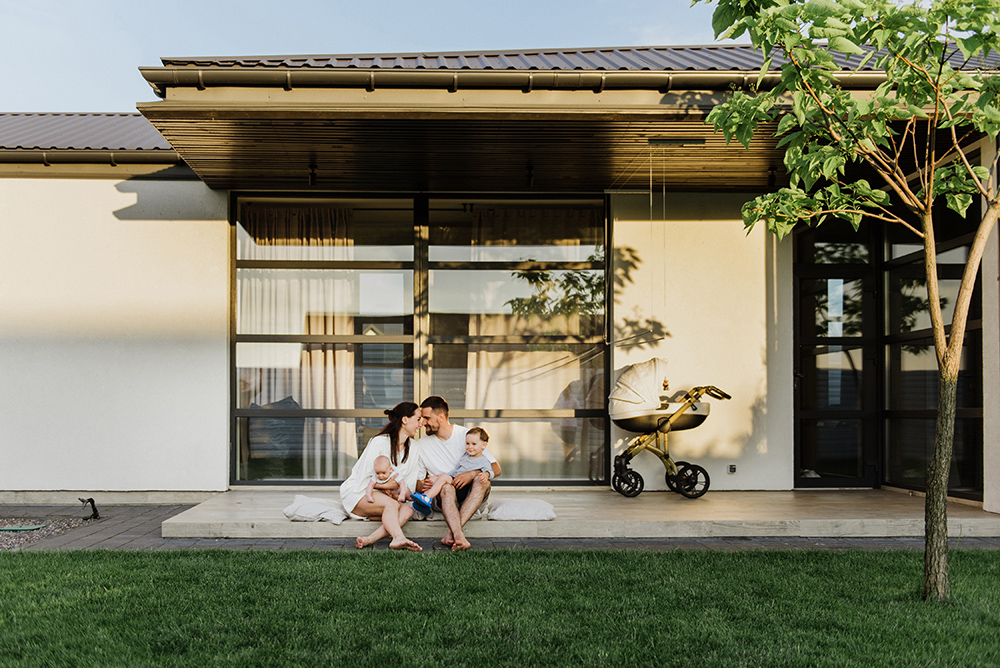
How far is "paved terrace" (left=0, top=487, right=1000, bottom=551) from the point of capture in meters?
4.89

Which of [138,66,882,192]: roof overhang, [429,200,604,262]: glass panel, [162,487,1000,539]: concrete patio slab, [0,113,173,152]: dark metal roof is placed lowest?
[162,487,1000,539]: concrete patio slab

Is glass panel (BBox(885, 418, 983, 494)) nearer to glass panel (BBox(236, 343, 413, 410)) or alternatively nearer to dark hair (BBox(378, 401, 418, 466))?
dark hair (BBox(378, 401, 418, 466))

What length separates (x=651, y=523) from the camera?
518 cm

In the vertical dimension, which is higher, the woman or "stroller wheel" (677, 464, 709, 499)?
the woman

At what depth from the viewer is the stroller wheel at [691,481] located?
638cm

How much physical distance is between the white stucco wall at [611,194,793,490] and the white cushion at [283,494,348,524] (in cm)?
291

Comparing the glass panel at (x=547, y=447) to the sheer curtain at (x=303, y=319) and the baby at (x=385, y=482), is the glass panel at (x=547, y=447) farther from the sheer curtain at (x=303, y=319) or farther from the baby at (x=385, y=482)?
the baby at (x=385, y=482)

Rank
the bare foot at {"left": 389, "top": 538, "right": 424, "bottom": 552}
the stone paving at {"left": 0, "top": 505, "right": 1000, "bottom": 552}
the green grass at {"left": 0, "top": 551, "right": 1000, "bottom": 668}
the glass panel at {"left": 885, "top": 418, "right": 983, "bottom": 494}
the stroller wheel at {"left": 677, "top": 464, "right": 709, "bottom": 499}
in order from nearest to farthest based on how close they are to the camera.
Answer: the green grass at {"left": 0, "top": 551, "right": 1000, "bottom": 668} → the bare foot at {"left": 389, "top": 538, "right": 424, "bottom": 552} → the stone paving at {"left": 0, "top": 505, "right": 1000, "bottom": 552} → the glass panel at {"left": 885, "top": 418, "right": 983, "bottom": 494} → the stroller wheel at {"left": 677, "top": 464, "right": 709, "bottom": 499}

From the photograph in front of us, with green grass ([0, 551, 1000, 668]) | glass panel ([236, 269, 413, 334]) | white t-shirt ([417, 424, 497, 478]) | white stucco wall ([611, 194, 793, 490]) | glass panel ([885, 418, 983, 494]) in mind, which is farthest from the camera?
glass panel ([236, 269, 413, 334])

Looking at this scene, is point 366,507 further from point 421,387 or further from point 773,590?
point 773,590

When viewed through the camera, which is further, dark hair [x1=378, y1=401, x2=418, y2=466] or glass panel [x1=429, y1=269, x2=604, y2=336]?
glass panel [x1=429, y1=269, x2=604, y2=336]

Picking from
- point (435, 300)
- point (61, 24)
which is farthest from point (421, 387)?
point (61, 24)

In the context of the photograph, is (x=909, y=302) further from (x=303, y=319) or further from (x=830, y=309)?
(x=303, y=319)

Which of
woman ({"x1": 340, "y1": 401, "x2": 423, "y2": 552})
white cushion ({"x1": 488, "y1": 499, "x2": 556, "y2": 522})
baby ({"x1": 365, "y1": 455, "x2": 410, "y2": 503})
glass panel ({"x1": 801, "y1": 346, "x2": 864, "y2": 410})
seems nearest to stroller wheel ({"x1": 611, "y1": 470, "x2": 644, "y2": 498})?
white cushion ({"x1": 488, "y1": 499, "x2": 556, "y2": 522})
